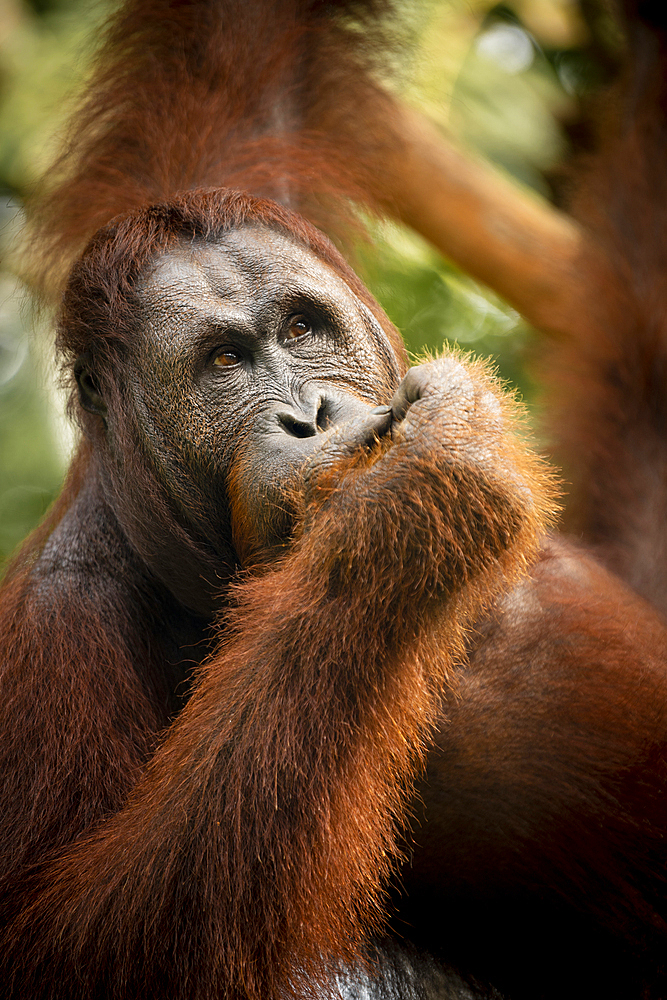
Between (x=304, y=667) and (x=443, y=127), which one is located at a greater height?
(x=443, y=127)

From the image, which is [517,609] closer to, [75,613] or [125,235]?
[75,613]

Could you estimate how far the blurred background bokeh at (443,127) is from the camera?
3.58m

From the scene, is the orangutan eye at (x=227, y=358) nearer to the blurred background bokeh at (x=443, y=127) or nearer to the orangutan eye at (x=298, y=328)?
the orangutan eye at (x=298, y=328)

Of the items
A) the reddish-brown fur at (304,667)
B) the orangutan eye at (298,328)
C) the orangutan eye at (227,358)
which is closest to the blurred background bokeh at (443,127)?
the reddish-brown fur at (304,667)

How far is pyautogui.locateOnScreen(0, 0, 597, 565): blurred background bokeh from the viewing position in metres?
3.58

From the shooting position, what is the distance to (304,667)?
1.51 metres

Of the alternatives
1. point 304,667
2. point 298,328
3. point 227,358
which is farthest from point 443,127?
point 304,667

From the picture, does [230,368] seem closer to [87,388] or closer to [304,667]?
[87,388]

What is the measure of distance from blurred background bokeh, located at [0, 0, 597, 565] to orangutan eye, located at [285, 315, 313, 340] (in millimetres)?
1203

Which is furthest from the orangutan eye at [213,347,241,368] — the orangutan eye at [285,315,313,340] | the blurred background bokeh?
the blurred background bokeh

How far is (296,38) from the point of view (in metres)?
2.88

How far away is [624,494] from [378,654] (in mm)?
1832

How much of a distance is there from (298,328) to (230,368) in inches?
7.6

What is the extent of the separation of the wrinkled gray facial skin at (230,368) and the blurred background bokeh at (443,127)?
121 centimetres
